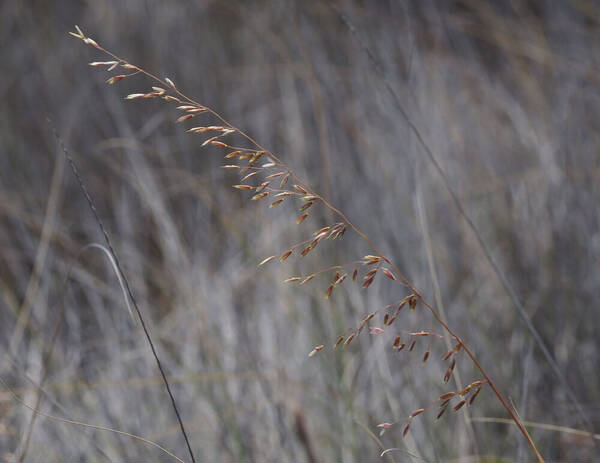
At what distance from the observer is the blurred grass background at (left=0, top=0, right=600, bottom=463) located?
1.08m

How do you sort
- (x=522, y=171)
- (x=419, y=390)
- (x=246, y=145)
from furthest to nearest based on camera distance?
(x=246, y=145)
(x=522, y=171)
(x=419, y=390)

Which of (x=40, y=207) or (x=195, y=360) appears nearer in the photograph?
(x=195, y=360)

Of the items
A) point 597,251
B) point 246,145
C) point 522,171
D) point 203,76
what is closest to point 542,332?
point 597,251

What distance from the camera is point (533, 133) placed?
5.61 feet

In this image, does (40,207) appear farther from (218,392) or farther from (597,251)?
(597,251)

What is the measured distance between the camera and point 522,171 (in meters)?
1.68

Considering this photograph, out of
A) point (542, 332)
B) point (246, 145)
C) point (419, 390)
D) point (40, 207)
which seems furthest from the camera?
point (246, 145)

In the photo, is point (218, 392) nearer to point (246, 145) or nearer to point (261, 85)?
point (246, 145)

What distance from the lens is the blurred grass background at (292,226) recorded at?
42.7 inches

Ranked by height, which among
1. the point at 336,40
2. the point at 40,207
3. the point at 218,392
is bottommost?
the point at 218,392

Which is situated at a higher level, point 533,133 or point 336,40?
point 336,40

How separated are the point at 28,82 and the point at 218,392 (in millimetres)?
1471

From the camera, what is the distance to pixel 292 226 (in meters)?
1.60

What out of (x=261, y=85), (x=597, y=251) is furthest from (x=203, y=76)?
(x=597, y=251)
